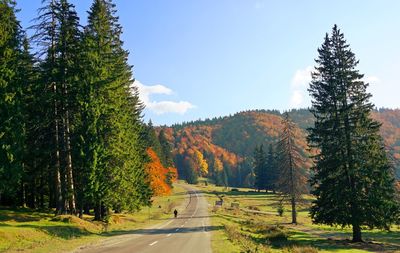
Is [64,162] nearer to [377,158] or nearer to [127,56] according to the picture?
[127,56]

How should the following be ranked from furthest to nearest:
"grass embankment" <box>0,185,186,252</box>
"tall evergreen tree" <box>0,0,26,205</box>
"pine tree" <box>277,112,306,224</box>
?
1. "pine tree" <box>277,112,306,224</box>
2. "tall evergreen tree" <box>0,0,26,205</box>
3. "grass embankment" <box>0,185,186,252</box>

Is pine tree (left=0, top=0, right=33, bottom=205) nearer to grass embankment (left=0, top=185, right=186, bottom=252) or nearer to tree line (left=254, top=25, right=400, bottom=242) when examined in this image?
grass embankment (left=0, top=185, right=186, bottom=252)

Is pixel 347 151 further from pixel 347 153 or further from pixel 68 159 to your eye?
pixel 68 159

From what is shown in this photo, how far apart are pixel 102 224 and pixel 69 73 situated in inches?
545

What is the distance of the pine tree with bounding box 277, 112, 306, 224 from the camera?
185 feet

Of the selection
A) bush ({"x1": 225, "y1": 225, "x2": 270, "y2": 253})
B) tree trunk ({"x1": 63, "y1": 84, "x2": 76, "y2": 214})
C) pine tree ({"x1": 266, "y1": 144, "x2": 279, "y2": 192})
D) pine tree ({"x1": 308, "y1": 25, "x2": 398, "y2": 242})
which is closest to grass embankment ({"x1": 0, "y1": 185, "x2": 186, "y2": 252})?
tree trunk ({"x1": 63, "y1": 84, "x2": 76, "y2": 214})

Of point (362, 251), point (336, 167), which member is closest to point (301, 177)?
point (336, 167)

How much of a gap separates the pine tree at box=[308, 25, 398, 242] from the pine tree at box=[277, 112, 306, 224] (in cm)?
2137

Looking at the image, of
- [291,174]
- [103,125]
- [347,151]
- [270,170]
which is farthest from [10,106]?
[270,170]

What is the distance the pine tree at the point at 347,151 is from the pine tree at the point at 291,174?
21374 mm

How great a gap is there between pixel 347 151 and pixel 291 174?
24.6 meters

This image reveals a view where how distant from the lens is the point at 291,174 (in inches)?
2245

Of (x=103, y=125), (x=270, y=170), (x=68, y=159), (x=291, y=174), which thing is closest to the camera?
(x=68, y=159)

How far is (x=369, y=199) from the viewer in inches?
1224
